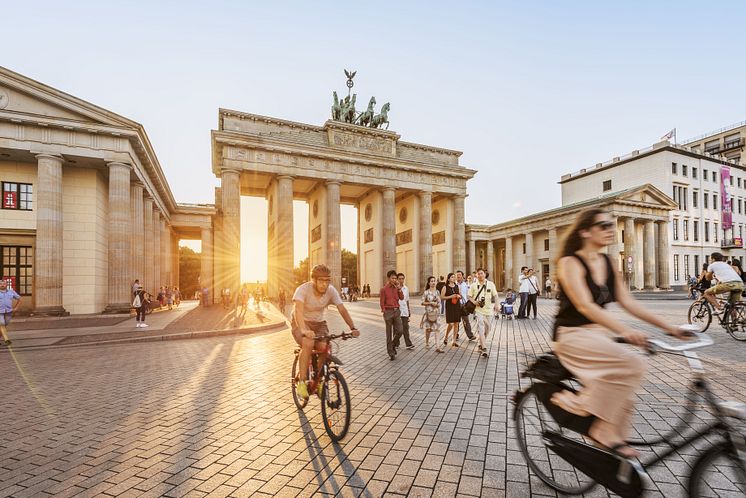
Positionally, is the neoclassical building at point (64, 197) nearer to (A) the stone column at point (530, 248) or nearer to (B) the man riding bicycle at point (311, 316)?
(B) the man riding bicycle at point (311, 316)

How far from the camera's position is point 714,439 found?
232 cm

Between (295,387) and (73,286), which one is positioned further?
(73,286)

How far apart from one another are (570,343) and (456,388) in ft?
12.0

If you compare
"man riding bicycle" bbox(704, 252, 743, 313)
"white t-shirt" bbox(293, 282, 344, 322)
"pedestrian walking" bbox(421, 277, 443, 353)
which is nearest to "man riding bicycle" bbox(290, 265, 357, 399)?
"white t-shirt" bbox(293, 282, 344, 322)

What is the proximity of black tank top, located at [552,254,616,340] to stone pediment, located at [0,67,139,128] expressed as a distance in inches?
1009

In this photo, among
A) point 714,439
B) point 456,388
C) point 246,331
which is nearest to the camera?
point 714,439

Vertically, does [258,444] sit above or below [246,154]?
below

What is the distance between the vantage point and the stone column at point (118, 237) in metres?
22.0

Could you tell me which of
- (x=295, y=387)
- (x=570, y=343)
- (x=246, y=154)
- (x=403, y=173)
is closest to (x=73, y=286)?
(x=246, y=154)

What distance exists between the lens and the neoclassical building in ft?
66.4

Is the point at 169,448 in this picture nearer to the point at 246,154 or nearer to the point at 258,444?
the point at 258,444

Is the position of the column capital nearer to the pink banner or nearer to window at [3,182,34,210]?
window at [3,182,34,210]

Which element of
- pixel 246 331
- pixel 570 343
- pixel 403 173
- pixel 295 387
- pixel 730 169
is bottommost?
pixel 246 331

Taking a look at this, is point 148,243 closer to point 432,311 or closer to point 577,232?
point 432,311
